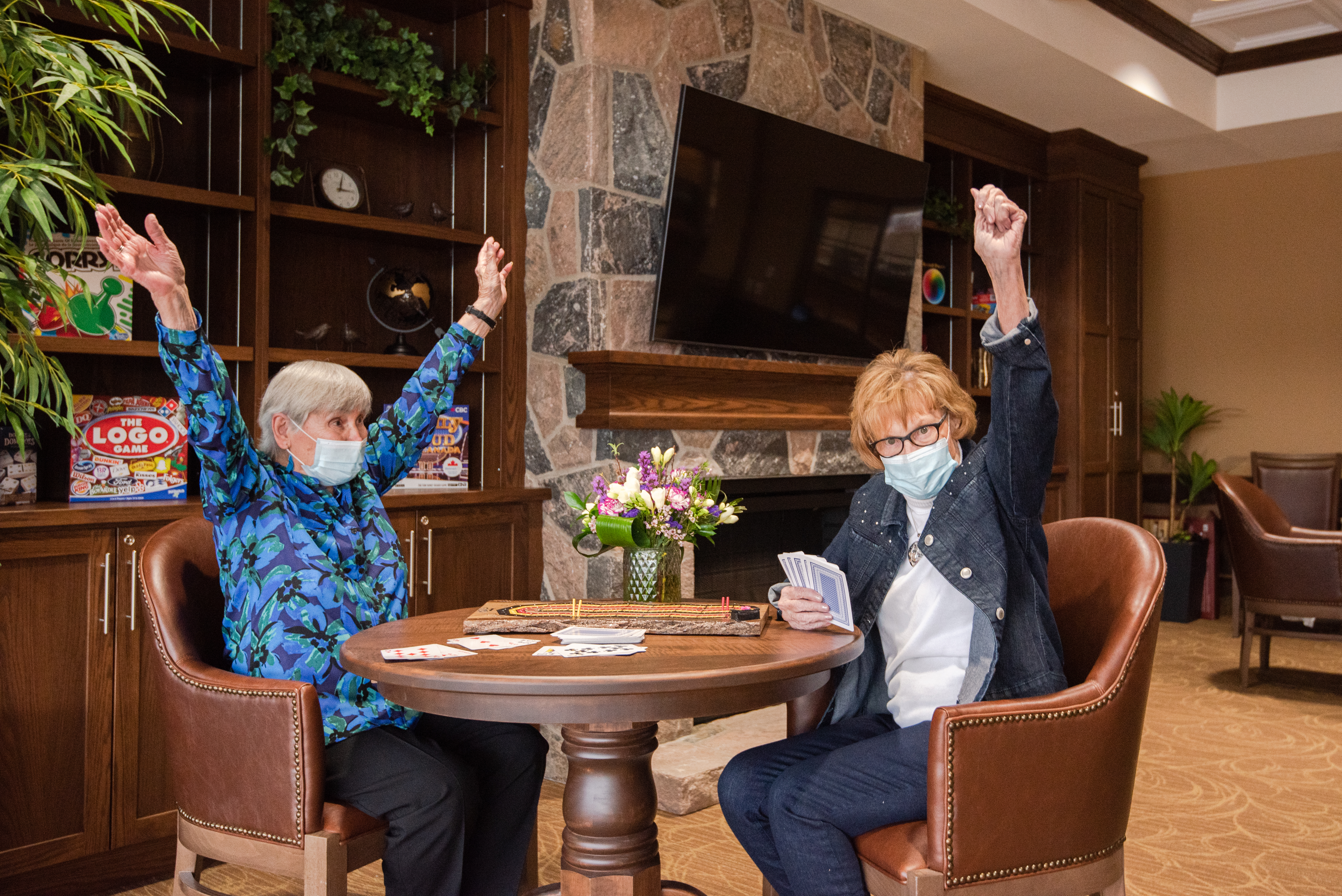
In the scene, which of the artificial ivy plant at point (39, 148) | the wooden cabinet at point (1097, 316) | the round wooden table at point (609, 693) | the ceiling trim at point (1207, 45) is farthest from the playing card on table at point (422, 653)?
the wooden cabinet at point (1097, 316)

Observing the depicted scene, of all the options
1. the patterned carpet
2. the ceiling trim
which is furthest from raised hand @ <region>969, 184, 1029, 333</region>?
the ceiling trim

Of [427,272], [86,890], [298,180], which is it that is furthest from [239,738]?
[427,272]

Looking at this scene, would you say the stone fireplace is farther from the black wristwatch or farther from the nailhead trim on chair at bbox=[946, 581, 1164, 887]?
the nailhead trim on chair at bbox=[946, 581, 1164, 887]

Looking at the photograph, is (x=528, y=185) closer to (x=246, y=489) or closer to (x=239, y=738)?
(x=246, y=489)

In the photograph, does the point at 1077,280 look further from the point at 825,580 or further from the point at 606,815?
the point at 606,815

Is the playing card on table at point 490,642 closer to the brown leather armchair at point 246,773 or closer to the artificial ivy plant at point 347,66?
the brown leather armchair at point 246,773

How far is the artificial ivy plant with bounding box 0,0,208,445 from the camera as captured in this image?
6.52 ft

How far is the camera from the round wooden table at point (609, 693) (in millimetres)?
1573

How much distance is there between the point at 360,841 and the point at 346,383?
85 centimetres

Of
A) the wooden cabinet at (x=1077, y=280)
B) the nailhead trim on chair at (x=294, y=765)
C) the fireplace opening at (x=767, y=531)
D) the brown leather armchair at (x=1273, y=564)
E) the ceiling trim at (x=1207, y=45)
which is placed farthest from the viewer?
the wooden cabinet at (x=1077, y=280)

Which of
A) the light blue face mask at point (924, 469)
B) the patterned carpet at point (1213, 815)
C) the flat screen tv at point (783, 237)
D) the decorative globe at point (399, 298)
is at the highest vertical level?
the flat screen tv at point (783, 237)

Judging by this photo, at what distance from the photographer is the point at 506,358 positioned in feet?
12.6

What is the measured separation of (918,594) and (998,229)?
65 cm

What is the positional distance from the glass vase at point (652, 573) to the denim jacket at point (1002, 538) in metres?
0.41
